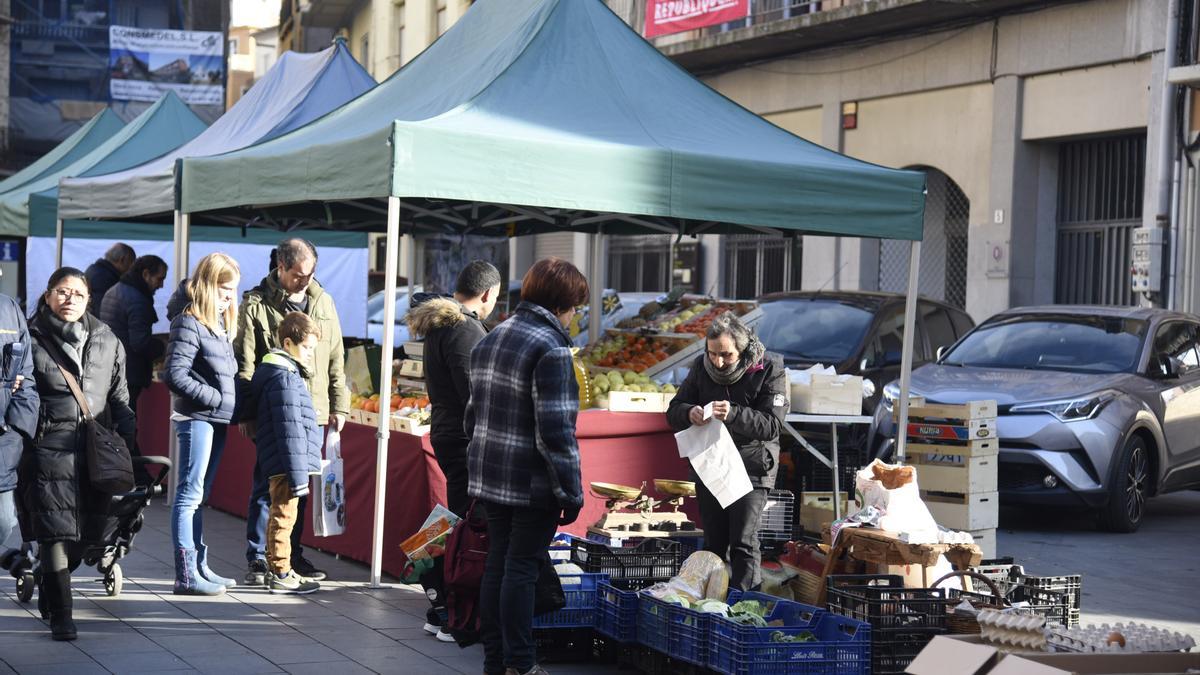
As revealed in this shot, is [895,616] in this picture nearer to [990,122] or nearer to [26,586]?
[26,586]

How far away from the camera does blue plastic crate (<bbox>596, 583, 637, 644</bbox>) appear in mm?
6801

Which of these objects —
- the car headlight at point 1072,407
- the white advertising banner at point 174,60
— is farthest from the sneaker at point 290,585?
the white advertising banner at point 174,60

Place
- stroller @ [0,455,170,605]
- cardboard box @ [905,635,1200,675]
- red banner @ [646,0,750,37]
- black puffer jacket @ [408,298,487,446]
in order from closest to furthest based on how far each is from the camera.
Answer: cardboard box @ [905,635,1200,675] → black puffer jacket @ [408,298,487,446] → stroller @ [0,455,170,605] → red banner @ [646,0,750,37]

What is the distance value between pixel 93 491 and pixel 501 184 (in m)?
2.83

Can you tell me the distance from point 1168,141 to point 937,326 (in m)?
4.33

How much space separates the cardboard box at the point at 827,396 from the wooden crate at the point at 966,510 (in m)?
0.89

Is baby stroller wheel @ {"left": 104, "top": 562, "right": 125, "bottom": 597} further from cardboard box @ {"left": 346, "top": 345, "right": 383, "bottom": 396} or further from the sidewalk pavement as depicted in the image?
cardboard box @ {"left": 346, "top": 345, "right": 383, "bottom": 396}

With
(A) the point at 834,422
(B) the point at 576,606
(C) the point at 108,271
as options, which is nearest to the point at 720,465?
(B) the point at 576,606

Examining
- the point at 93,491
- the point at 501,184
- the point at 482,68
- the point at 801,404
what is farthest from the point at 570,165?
the point at 93,491

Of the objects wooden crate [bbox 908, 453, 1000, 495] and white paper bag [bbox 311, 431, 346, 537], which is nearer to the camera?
white paper bag [bbox 311, 431, 346, 537]

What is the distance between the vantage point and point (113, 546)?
7871mm

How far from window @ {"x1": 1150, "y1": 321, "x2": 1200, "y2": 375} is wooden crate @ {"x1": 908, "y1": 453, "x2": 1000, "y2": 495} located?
8.76ft

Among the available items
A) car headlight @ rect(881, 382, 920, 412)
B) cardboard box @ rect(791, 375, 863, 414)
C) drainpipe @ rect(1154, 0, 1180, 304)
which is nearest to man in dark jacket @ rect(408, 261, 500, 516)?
cardboard box @ rect(791, 375, 863, 414)

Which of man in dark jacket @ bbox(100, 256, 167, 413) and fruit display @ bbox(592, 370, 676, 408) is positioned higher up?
man in dark jacket @ bbox(100, 256, 167, 413)
